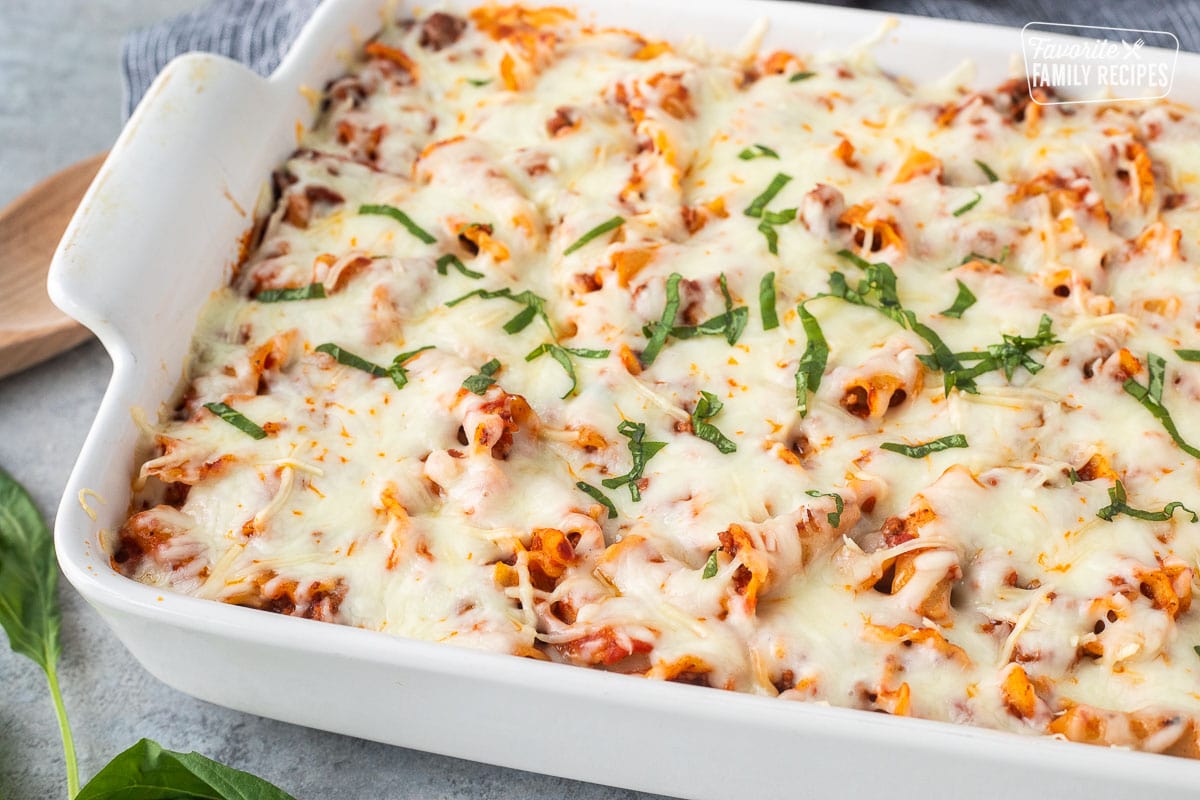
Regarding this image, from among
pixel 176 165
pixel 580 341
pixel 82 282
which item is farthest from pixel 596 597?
pixel 176 165

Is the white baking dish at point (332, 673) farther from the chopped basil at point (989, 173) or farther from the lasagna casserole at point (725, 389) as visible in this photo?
the chopped basil at point (989, 173)

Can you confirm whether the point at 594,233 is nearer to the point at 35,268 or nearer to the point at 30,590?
the point at 30,590

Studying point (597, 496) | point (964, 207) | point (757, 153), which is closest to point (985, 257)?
point (964, 207)

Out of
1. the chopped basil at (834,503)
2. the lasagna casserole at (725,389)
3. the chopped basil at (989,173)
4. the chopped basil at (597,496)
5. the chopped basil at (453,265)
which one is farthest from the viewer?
the chopped basil at (989,173)

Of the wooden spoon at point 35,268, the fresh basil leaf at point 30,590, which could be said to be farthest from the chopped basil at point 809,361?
the wooden spoon at point 35,268

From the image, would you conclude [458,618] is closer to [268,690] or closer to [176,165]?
[268,690]

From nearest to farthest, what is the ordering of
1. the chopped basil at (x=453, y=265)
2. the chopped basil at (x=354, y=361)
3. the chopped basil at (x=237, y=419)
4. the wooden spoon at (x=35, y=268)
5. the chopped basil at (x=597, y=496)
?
the chopped basil at (x=597, y=496)
the chopped basil at (x=237, y=419)
the chopped basil at (x=354, y=361)
the chopped basil at (x=453, y=265)
the wooden spoon at (x=35, y=268)
